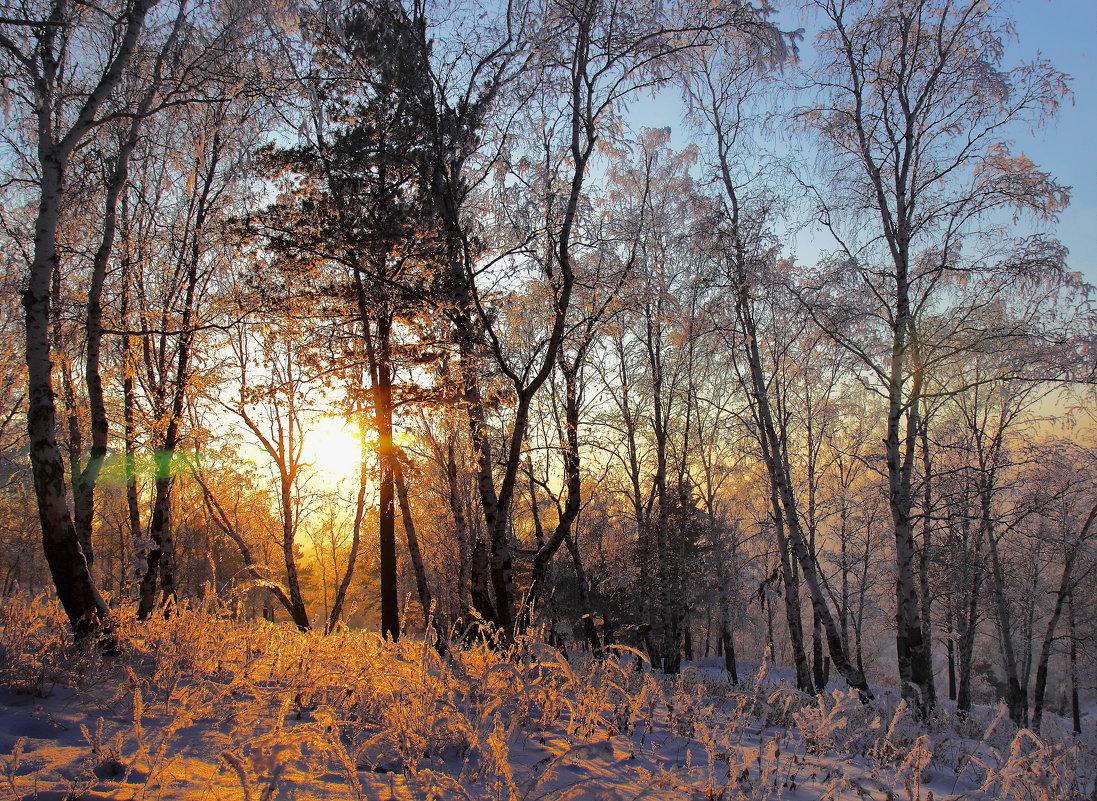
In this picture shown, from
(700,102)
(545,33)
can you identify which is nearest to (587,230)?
(545,33)

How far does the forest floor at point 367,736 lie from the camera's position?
7.66ft

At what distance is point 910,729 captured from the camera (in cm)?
641

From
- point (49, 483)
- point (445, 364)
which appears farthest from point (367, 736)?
point (445, 364)

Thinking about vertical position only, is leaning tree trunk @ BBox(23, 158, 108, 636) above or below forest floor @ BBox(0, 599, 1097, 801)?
above

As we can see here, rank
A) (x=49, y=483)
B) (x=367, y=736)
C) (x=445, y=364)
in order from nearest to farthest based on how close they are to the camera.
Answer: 1. (x=367, y=736)
2. (x=49, y=483)
3. (x=445, y=364)

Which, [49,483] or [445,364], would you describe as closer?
[49,483]

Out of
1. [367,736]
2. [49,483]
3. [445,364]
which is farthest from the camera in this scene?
[445,364]

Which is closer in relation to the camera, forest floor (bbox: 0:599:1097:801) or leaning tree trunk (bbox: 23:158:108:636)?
forest floor (bbox: 0:599:1097:801)

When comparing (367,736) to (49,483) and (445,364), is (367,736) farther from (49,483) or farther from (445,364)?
(445,364)

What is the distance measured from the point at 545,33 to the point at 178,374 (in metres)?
8.50

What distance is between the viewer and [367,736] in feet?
10.5

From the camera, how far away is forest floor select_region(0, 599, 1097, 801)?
92.0 inches

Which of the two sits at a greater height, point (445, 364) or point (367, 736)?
point (445, 364)

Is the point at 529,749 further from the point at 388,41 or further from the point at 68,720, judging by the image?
the point at 388,41
